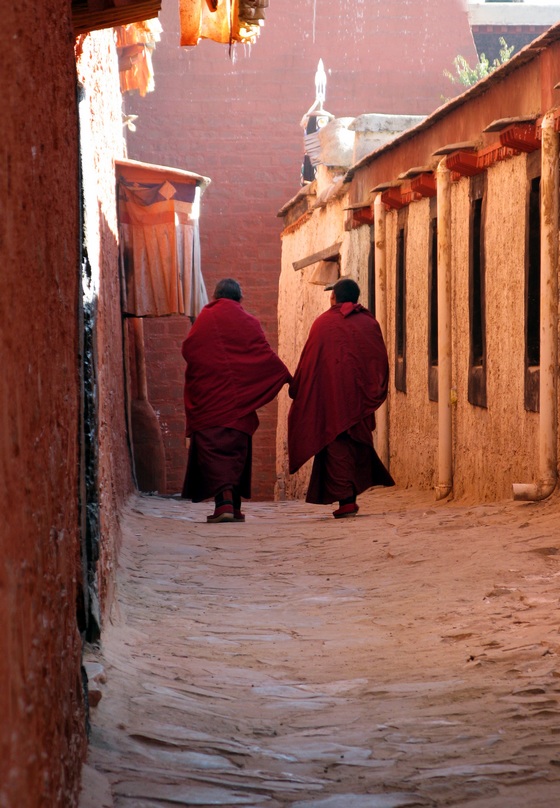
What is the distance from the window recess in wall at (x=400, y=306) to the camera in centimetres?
1064

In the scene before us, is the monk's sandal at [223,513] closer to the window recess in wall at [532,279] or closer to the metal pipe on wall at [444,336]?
the metal pipe on wall at [444,336]

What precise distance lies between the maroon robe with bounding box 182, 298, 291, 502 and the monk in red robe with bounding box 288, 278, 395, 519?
246 mm

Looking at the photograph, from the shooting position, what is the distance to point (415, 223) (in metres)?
10.1

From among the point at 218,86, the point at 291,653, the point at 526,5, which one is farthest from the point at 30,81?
the point at 526,5

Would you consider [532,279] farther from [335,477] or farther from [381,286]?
[381,286]

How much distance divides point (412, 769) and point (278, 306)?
14.5 metres

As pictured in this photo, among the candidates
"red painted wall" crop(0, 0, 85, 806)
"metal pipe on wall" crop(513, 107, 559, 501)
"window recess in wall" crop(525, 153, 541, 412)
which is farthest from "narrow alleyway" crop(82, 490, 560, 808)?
"window recess in wall" crop(525, 153, 541, 412)

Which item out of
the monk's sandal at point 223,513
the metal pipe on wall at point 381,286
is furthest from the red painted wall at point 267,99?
the monk's sandal at point 223,513

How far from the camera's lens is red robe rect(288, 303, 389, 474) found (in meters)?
8.70

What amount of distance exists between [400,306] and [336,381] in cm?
233

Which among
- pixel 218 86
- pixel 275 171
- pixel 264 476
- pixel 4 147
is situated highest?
pixel 218 86

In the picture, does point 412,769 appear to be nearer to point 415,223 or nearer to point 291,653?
point 291,653

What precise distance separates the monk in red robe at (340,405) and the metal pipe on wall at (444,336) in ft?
1.30

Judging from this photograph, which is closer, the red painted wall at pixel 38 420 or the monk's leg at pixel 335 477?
the red painted wall at pixel 38 420
